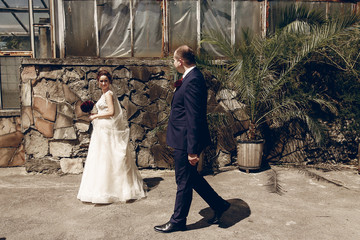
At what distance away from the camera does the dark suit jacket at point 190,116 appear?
9.52 ft

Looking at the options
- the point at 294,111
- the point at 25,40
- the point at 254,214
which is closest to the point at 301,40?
the point at 294,111

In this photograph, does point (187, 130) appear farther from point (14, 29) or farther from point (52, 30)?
point (14, 29)

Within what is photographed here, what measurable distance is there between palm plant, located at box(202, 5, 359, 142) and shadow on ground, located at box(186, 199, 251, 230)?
1.90 meters

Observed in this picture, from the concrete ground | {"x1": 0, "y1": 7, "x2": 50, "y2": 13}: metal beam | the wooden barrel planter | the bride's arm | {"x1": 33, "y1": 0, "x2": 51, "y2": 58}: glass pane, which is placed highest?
{"x1": 0, "y1": 7, "x2": 50, "y2": 13}: metal beam

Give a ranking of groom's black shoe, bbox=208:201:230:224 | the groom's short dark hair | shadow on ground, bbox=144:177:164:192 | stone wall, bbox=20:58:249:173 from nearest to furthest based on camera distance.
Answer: the groom's short dark hair
groom's black shoe, bbox=208:201:230:224
shadow on ground, bbox=144:177:164:192
stone wall, bbox=20:58:249:173

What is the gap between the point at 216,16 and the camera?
615 centimetres

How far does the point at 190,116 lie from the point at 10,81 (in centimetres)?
475

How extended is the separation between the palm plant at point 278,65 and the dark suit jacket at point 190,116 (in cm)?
267

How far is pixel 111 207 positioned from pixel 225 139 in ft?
9.33

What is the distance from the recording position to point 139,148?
596 cm

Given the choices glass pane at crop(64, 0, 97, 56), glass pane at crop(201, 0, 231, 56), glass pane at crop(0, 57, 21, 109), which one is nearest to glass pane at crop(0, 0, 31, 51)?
glass pane at crop(0, 57, 21, 109)

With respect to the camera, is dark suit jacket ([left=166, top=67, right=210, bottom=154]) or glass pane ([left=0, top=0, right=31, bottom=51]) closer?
dark suit jacket ([left=166, top=67, right=210, bottom=154])

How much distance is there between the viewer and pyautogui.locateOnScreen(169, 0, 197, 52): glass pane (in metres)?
6.03

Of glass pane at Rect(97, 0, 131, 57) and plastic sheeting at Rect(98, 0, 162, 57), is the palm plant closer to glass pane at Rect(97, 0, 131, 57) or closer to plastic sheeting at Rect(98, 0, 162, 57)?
plastic sheeting at Rect(98, 0, 162, 57)
